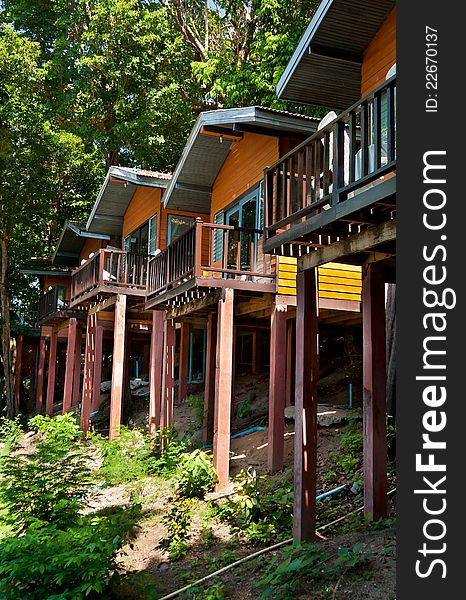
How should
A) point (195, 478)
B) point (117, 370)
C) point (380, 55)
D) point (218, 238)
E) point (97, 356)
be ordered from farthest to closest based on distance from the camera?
1. point (97, 356)
2. point (117, 370)
3. point (218, 238)
4. point (195, 478)
5. point (380, 55)

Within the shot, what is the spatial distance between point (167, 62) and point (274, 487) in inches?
918

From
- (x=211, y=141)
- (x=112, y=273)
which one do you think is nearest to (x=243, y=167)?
(x=211, y=141)

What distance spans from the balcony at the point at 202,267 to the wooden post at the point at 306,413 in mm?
4035

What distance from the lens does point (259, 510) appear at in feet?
32.2

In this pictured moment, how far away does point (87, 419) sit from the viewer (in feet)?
65.8

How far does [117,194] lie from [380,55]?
13.8 meters

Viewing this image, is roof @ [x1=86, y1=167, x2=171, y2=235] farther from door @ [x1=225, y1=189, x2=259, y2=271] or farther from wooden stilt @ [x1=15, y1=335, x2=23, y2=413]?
wooden stilt @ [x1=15, y1=335, x2=23, y2=413]

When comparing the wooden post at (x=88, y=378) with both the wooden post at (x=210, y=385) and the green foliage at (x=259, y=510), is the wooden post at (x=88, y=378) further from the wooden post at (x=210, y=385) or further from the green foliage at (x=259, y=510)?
the green foliage at (x=259, y=510)

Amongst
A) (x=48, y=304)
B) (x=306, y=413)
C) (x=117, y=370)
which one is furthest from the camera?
(x=48, y=304)

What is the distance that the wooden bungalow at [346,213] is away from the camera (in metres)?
6.73

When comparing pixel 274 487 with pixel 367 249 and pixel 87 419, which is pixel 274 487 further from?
pixel 87 419

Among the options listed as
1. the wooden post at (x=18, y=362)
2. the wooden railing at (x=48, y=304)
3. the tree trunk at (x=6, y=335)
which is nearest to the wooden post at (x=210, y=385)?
the wooden railing at (x=48, y=304)

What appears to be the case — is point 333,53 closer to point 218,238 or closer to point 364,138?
point 364,138

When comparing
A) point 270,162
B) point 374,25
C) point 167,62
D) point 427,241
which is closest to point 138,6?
point 167,62
